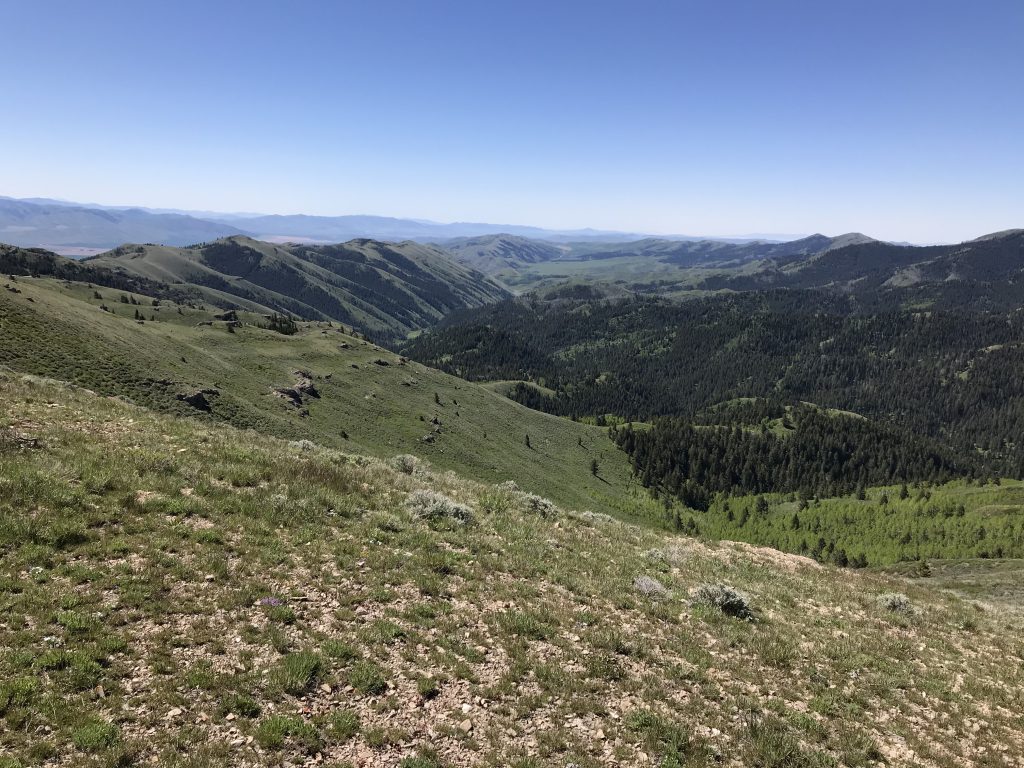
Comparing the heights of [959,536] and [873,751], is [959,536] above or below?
below

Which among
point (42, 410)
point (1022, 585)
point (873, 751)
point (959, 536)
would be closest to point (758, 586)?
point (873, 751)

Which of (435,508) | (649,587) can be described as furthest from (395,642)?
(649,587)

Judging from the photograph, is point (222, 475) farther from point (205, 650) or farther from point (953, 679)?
point (953, 679)

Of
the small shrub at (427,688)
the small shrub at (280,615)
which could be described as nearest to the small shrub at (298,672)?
the small shrub at (280,615)

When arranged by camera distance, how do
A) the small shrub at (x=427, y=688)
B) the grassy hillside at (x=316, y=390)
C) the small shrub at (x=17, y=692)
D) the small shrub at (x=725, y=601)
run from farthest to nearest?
1. the grassy hillside at (x=316, y=390)
2. the small shrub at (x=725, y=601)
3. the small shrub at (x=427, y=688)
4. the small shrub at (x=17, y=692)

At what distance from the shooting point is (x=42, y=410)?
25.6m

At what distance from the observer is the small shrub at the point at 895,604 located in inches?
912

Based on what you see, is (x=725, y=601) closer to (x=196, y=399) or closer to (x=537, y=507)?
(x=537, y=507)

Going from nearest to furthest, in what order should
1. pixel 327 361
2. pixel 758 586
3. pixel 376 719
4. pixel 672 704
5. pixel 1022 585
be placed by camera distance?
pixel 376 719
pixel 672 704
pixel 758 586
pixel 1022 585
pixel 327 361

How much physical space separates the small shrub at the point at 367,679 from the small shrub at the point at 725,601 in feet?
43.6

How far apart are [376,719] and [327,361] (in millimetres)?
119272

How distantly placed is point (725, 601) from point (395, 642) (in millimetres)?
13438

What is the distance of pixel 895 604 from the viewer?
76.9 feet

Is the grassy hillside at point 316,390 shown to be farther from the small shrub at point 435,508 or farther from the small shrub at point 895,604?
the small shrub at point 895,604
